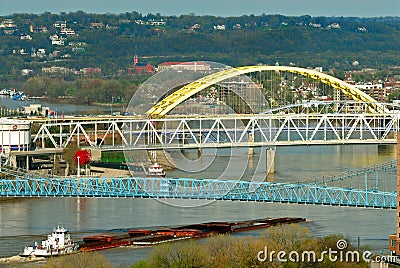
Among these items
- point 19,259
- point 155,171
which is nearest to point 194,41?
point 155,171

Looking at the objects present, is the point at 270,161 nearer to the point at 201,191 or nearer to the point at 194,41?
the point at 201,191

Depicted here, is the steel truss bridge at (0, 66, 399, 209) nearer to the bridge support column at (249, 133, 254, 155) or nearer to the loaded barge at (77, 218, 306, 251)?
the bridge support column at (249, 133, 254, 155)

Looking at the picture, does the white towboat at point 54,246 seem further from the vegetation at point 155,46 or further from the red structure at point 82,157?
the vegetation at point 155,46

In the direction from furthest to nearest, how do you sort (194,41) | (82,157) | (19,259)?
1. (194,41)
2. (82,157)
3. (19,259)

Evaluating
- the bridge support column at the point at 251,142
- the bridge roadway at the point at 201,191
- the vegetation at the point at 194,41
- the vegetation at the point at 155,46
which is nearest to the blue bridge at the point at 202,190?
the bridge roadway at the point at 201,191

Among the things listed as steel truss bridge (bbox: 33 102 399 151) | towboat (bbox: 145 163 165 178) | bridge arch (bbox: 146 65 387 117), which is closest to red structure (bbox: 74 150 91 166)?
towboat (bbox: 145 163 165 178)

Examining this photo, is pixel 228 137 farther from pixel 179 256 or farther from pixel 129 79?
pixel 129 79

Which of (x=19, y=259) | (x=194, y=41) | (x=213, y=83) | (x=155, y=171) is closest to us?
(x=19, y=259)
